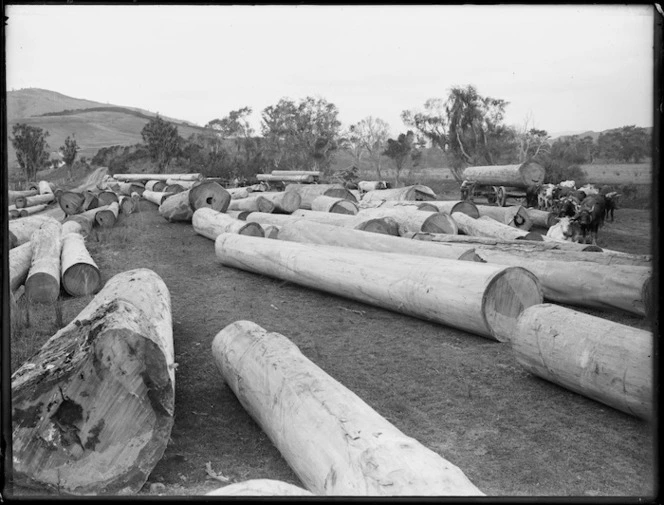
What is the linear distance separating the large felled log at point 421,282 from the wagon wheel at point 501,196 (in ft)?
31.6

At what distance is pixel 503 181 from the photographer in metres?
16.2

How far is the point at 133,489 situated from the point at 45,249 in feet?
20.6

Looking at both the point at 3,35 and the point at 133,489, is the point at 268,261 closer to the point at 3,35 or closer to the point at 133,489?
the point at 133,489

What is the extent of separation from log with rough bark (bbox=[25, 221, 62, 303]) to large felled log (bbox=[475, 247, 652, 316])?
5.69m

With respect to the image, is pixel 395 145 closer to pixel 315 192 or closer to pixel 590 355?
pixel 315 192

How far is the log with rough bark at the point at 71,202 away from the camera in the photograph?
16987mm

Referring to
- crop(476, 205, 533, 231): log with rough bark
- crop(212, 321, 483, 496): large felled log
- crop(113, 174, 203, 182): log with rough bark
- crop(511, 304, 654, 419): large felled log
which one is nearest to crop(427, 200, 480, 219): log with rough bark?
crop(476, 205, 533, 231): log with rough bark

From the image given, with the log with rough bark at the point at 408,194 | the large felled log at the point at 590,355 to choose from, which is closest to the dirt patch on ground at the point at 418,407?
the large felled log at the point at 590,355

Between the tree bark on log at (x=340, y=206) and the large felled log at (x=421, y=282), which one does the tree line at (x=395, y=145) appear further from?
→ the large felled log at (x=421, y=282)

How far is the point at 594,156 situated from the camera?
27047 mm

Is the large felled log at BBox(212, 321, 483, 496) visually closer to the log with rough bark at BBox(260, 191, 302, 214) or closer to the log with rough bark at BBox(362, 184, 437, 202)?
the log with rough bark at BBox(260, 191, 302, 214)

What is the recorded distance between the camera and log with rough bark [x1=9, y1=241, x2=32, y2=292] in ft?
24.7

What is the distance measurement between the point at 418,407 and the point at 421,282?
1839mm

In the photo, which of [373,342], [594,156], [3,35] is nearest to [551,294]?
[373,342]
